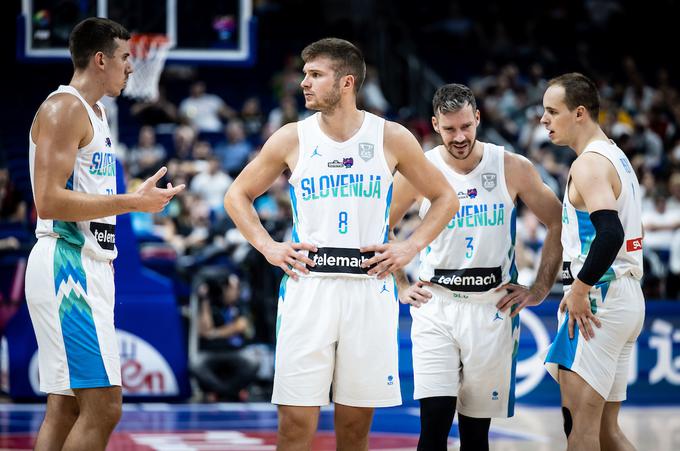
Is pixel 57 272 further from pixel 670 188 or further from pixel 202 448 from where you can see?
pixel 670 188

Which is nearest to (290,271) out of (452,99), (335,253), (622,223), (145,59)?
(335,253)

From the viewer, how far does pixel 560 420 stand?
406 inches

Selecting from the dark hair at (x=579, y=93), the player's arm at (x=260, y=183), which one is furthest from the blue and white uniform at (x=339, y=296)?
the dark hair at (x=579, y=93)

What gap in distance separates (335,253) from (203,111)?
40.1 feet

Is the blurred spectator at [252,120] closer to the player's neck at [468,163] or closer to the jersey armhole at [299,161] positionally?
the player's neck at [468,163]

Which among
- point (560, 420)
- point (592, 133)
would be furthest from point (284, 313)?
point (560, 420)

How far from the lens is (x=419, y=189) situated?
579cm

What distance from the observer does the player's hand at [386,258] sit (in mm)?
5461

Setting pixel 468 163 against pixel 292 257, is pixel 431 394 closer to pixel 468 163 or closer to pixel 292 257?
pixel 292 257

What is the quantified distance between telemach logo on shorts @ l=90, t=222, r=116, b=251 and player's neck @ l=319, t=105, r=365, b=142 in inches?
48.8

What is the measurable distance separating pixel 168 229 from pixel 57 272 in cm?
833

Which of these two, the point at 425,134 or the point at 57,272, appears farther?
the point at 425,134

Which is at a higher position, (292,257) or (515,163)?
(515,163)

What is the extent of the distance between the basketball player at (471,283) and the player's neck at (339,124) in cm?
81
